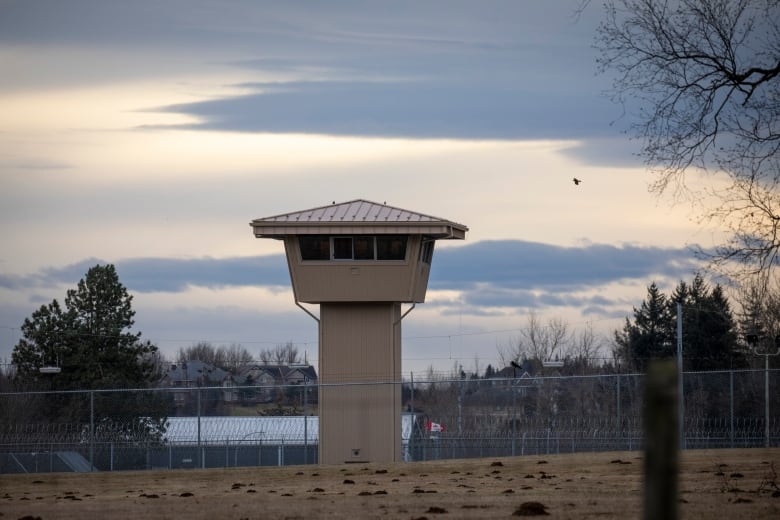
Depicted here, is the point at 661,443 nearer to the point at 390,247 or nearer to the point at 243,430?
the point at 390,247

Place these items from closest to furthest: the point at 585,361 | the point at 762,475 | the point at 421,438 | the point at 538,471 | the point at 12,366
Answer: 1. the point at 762,475
2. the point at 538,471
3. the point at 421,438
4. the point at 12,366
5. the point at 585,361

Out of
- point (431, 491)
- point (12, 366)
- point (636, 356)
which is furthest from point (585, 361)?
point (431, 491)

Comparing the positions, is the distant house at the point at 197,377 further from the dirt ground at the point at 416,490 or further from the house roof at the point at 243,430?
the dirt ground at the point at 416,490

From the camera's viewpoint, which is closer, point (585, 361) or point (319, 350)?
point (319, 350)

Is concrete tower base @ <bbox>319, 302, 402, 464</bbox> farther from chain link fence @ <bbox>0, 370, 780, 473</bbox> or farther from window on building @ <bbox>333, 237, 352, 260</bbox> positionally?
window on building @ <bbox>333, 237, 352, 260</bbox>

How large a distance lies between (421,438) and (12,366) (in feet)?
116

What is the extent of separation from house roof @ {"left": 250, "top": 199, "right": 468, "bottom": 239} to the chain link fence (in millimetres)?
5080

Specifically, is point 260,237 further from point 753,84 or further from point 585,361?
point 585,361

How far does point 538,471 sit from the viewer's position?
75.6ft

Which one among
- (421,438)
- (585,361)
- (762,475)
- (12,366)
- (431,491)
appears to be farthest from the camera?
Answer: (585,361)

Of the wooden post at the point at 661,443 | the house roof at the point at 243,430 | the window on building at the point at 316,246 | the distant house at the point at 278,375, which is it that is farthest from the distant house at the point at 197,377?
the wooden post at the point at 661,443

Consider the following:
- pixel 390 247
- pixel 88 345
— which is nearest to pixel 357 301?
pixel 390 247

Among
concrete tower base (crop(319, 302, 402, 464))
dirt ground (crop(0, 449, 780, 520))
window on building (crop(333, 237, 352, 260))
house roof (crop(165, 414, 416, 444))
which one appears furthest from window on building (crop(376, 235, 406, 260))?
dirt ground (crop(0, 449, 780, 520))

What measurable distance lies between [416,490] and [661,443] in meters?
14.2
